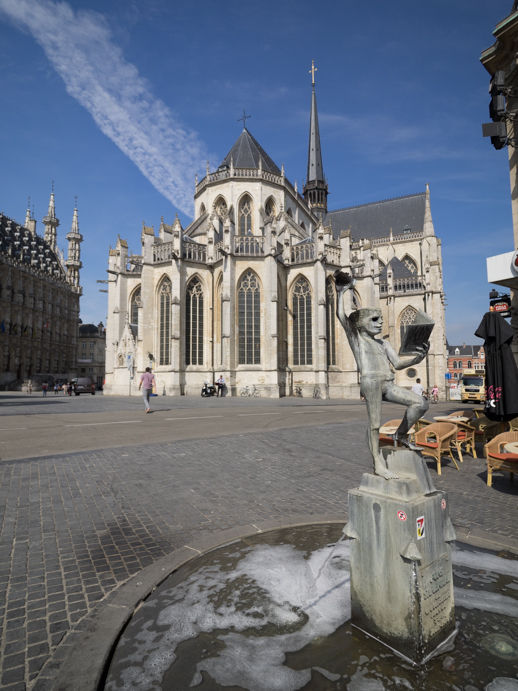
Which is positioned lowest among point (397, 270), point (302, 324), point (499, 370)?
point (499, 370)

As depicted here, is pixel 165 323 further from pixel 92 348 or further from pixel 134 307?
pixel 92 348

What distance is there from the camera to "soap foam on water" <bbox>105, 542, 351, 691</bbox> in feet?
6.98

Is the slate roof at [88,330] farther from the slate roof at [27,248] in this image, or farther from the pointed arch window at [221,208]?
the pointed arch window at [221,208]

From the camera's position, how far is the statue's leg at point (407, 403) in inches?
104

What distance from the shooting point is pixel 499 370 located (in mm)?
6668

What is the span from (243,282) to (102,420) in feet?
57.6

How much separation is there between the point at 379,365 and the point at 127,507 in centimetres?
350

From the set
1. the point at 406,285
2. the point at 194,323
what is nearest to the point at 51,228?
the point at 194,323

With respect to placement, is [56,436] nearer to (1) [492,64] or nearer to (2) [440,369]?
(1) [492,64]

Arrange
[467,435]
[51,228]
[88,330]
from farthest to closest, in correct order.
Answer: [88,330]
[51,228]
[467,435]

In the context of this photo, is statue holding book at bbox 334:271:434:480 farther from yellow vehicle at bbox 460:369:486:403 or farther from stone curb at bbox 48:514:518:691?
yellow vehicle at bbox 460:369:486:403

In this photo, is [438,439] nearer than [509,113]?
Yes

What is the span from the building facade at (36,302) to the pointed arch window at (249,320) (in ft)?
105

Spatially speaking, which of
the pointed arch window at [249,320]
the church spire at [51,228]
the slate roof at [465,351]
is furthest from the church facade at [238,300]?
the slate roof at [465,351]
